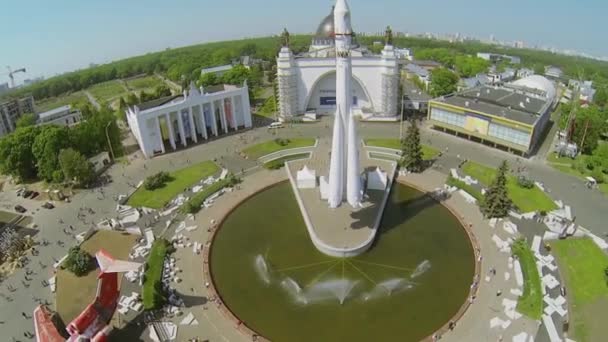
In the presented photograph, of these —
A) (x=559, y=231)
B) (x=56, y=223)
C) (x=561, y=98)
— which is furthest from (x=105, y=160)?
(x=561, y=98)

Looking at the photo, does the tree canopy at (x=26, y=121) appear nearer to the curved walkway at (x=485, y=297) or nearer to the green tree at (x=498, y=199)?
the curved walkway at (x=485, y=297)

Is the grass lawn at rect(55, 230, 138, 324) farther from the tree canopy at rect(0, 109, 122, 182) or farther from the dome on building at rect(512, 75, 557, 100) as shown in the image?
the dome on building at rect(512, 75, 557, 100)

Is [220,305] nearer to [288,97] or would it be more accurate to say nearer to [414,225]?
[414,225]

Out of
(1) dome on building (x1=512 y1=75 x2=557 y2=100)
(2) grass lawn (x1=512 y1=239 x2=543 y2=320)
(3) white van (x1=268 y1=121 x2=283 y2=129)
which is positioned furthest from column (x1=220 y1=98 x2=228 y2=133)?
(1) dome on building (x1=512 y1=75 x2=557 y2=100)

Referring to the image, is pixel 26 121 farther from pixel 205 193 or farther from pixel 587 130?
pixel 587 130

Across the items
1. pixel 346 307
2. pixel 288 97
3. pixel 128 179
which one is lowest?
pixel 346 307

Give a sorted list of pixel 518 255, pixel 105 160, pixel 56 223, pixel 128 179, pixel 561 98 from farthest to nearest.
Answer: pixel 561 98 < pixel 105 160 < pixel 128 179 < pixel 56 223 < pixel 518 255

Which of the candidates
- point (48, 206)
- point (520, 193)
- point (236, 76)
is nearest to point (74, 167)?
point (48, 206)
